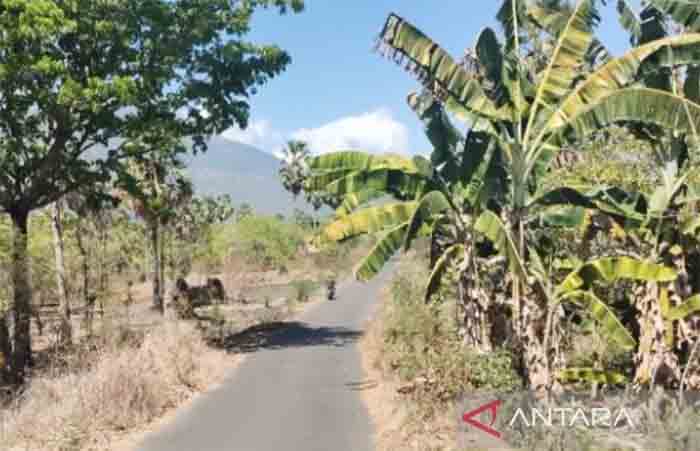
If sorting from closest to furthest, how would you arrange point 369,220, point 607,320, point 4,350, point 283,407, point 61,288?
point 607,320
point 369,220
point 283,407
point 4,350
point 61,288

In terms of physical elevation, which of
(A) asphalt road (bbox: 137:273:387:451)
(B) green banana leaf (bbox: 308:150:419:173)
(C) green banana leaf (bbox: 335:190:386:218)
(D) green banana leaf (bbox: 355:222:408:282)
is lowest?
(A) asphalt road (bbox: 137:273:387:451)

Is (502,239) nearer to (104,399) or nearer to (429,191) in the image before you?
(429,191)

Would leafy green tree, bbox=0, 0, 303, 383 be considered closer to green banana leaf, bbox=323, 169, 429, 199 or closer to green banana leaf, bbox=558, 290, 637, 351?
green banana leaf, bbox=323, 169, 429, 199

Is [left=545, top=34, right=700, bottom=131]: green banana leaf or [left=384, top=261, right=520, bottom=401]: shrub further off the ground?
[left=545, top=34, right=700, bottom=131]: green banana leaf

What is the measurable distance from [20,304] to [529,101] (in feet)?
42.1

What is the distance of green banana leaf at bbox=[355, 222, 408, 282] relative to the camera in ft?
37.8

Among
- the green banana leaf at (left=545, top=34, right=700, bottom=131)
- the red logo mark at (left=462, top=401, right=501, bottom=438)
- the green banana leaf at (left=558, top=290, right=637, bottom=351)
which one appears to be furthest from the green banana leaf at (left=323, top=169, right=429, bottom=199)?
the red logo mark at (left=462, top=401, right=501, bottom=438)

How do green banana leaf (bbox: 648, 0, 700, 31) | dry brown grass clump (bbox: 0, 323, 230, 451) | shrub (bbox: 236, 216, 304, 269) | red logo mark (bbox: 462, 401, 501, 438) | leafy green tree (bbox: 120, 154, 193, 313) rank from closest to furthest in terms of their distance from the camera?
1. red logo mark (bbox: 462, 401, 501, 438)
2. green banana leaf (bbox: 648, 0, 700, 31)
3. dry brown grass clump (bbox: 0, 323, 230, 451)
4. leafy green tree (bbox: 120, 154, 193, 313)
5. shrub (bbox: 236, 216, 304, 269)

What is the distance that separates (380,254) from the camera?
11758 mm

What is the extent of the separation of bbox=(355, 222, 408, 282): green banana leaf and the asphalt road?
2836 millimetres

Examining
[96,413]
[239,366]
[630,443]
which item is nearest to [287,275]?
[239,366]

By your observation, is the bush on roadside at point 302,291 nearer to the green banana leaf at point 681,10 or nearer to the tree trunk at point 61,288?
the tree trunk at point 61,288

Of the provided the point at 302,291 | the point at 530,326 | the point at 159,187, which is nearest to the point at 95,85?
the point at 530,326

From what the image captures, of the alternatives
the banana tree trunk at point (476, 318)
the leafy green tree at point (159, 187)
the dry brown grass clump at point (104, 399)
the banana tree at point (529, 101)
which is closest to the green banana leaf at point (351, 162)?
the banana tree at point (529, 101)
